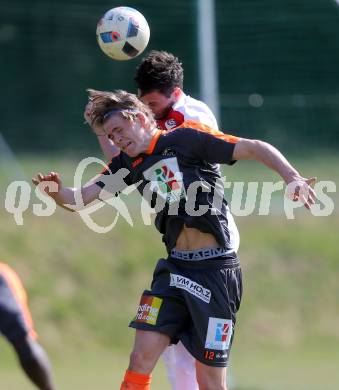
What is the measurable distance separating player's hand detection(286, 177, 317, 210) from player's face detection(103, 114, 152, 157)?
34.9 inches

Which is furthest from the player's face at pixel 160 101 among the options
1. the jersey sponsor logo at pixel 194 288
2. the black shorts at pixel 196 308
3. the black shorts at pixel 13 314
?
the black shorts at pixel 13 314

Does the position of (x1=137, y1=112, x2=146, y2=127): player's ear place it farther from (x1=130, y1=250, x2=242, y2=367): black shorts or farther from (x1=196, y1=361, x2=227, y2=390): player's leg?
(x1=196, y1=361, x2=227, y2=390): player's leg

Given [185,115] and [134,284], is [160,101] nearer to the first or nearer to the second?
[185,115]

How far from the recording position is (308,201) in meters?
4.96

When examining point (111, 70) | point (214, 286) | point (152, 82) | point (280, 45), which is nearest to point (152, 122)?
point (152, 82)

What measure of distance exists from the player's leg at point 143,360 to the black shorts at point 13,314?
0.92m

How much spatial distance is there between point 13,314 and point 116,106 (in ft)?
4.93

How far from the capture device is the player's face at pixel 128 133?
213 inches

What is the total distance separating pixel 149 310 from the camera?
5.54 m

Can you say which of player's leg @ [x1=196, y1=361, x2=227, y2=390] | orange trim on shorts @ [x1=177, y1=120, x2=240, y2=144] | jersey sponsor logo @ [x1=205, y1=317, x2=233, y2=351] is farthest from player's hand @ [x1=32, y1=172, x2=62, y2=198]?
player's leg @ [x1=196, y1=361, x2=227, y2=390]

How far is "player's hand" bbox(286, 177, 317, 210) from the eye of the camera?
4.96 metres

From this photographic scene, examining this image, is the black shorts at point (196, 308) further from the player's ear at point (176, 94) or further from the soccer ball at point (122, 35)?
the soccer ball at point (122, 35)

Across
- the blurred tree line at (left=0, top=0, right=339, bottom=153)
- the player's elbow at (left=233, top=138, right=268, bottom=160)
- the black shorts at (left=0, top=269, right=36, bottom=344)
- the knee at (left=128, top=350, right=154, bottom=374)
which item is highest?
the blurred tree line at (left=0, top=0, right=339, bottom=153)

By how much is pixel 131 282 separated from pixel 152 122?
6.80 m
